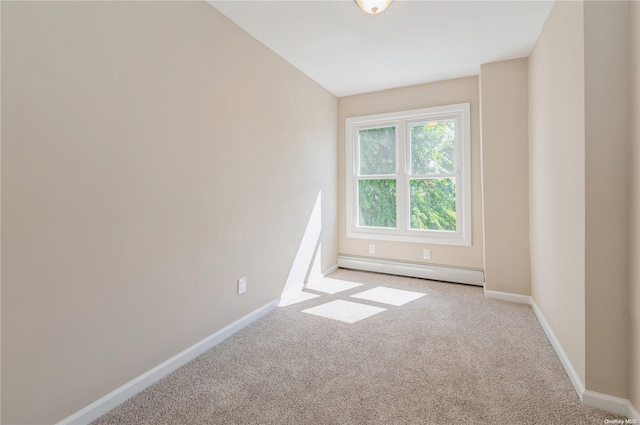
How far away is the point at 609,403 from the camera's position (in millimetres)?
1504

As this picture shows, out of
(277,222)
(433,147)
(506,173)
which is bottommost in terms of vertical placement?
(277,222)

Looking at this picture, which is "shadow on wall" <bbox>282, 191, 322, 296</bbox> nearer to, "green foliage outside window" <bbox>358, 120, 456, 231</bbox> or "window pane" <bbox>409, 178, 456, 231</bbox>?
"green foliage outside window" <bbox>358, 120, 456, 231</bbox>

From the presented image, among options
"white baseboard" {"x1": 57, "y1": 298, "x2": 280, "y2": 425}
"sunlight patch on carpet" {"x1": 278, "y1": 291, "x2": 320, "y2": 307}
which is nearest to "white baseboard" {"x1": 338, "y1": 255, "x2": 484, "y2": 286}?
"sunlight patch on carpet" {"x1": 278, "y1": 291, "x2": 320, "y2": 307}

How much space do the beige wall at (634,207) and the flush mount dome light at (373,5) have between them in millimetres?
1297

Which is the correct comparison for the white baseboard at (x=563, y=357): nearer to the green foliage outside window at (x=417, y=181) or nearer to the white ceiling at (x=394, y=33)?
the green foliage outside window at (x=417, y=181)

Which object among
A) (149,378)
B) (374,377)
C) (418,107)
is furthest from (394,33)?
(149,378)

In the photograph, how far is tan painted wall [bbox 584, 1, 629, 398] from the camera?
4.78 feet

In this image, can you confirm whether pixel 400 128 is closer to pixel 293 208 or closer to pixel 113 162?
pixel 293 208

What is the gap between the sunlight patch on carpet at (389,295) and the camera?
3.04m

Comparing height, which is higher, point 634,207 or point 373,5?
point 373,5

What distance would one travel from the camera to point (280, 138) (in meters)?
2.97

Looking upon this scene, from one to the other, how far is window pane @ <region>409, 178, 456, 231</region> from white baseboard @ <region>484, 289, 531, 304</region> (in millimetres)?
875

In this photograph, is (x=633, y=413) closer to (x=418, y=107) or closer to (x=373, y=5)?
(x=373, y=5)

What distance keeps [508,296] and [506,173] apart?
1.30m
